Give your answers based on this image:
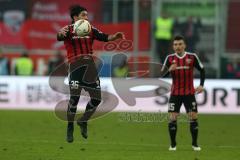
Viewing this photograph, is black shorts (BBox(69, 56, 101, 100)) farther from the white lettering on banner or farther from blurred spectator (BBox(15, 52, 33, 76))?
blurred spectator (BBox(15, 52, 33, 76))

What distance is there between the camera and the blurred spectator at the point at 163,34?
29.2 metres

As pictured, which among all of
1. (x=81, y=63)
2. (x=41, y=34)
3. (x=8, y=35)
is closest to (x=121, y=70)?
(x=41, y=34)

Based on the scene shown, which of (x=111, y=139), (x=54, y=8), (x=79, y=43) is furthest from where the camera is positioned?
(x=54, y=8)

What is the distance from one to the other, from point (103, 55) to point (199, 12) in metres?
4.42

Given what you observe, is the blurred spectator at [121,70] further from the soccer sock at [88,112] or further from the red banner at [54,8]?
the soccer sock at [88,112]

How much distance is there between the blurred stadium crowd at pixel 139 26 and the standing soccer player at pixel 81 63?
13.2 meters

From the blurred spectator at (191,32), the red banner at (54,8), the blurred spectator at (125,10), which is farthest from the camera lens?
the red banner at (54,8)

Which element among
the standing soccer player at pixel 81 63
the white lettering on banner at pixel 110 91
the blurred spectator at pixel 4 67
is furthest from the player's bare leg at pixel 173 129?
the blurred spectator at pixel 4 67

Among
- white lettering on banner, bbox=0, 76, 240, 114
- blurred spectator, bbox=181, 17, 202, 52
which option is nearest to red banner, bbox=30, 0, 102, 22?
blurred spectator, bbox=181, 17, 202, 52

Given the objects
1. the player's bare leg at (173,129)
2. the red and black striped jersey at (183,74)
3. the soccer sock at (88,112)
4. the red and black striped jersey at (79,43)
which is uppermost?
the red and black striped jersey at (79,43)

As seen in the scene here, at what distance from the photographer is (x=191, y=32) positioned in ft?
96.6

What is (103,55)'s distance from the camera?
2752cm

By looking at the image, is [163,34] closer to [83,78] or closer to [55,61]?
[55,61]

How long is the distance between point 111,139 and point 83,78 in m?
3.59
